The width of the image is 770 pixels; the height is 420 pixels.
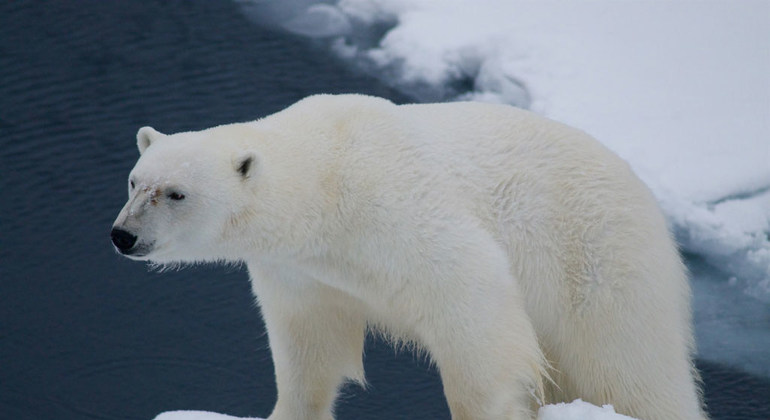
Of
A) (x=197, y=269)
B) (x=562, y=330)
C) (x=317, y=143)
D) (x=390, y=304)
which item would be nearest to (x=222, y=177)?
(x=317, y=143)

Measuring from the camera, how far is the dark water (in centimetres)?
552

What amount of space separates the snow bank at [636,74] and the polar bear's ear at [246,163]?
11.3ft

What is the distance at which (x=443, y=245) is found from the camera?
3635 mm

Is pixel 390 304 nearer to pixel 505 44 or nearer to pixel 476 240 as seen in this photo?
pixel 476 240

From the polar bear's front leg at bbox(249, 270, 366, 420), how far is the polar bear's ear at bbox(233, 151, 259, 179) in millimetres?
583

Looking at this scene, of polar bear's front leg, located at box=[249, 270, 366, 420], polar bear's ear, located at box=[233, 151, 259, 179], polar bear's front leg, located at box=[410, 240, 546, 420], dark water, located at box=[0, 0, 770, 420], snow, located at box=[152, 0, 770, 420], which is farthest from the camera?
snow, located at box=[152, 0, 770, 420]

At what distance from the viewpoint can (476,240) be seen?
370cm

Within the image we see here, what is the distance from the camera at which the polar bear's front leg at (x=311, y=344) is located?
13.1 feet

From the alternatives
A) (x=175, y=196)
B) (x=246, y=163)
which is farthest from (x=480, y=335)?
(x=175, y=196)

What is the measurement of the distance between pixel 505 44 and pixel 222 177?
467cm

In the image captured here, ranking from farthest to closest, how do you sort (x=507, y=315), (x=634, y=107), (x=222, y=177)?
1. (x=634, y=107)
2. (x=507, y=315)
3. (x=222, y=177)

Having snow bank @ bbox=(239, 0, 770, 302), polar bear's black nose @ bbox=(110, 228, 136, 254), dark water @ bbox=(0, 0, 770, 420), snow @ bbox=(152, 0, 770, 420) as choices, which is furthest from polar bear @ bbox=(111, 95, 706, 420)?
snow bank @ bbox=(239, 0, 770, 302)

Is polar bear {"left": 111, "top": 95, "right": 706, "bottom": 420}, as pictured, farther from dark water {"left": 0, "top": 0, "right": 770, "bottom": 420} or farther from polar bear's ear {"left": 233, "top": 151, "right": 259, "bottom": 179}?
dark water {"left": 0, "top": 0, "right": 770, "bottom": 420}

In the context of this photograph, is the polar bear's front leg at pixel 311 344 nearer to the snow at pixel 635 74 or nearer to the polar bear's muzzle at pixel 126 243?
the polar bear's muzzle at pixel 126 243
